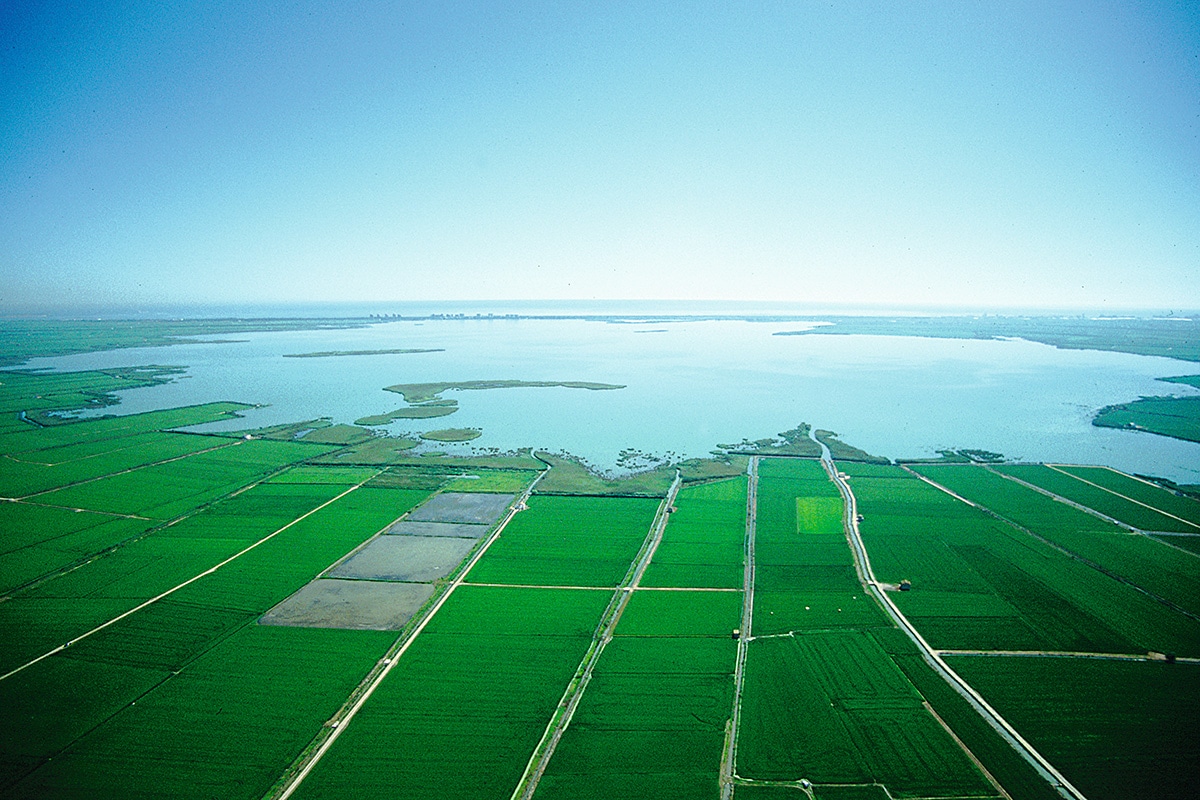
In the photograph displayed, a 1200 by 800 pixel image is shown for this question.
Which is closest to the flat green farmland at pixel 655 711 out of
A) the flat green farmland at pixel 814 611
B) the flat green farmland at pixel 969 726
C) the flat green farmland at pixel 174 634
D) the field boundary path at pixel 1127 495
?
the flat green farmland at pixel 814 611

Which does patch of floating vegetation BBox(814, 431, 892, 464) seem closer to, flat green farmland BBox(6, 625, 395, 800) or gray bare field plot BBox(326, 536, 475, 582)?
gray bare field plot BBox(326, 536, 475, 582)

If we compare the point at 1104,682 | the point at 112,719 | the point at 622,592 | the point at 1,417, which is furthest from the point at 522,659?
the point at 1,417

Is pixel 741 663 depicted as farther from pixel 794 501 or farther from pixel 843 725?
pixel 794 501

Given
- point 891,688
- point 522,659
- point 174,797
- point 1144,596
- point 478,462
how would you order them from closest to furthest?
1. point 174,797
2. point 891,688
3. point 522,659
4. point 1144,596
5. point 478,462

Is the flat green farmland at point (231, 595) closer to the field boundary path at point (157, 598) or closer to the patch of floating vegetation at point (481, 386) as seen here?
the field boundary path at point (157, 598)

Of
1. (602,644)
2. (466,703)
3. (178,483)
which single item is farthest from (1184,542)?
(178,483)

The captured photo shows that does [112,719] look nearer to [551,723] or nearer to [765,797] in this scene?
[551,723]
